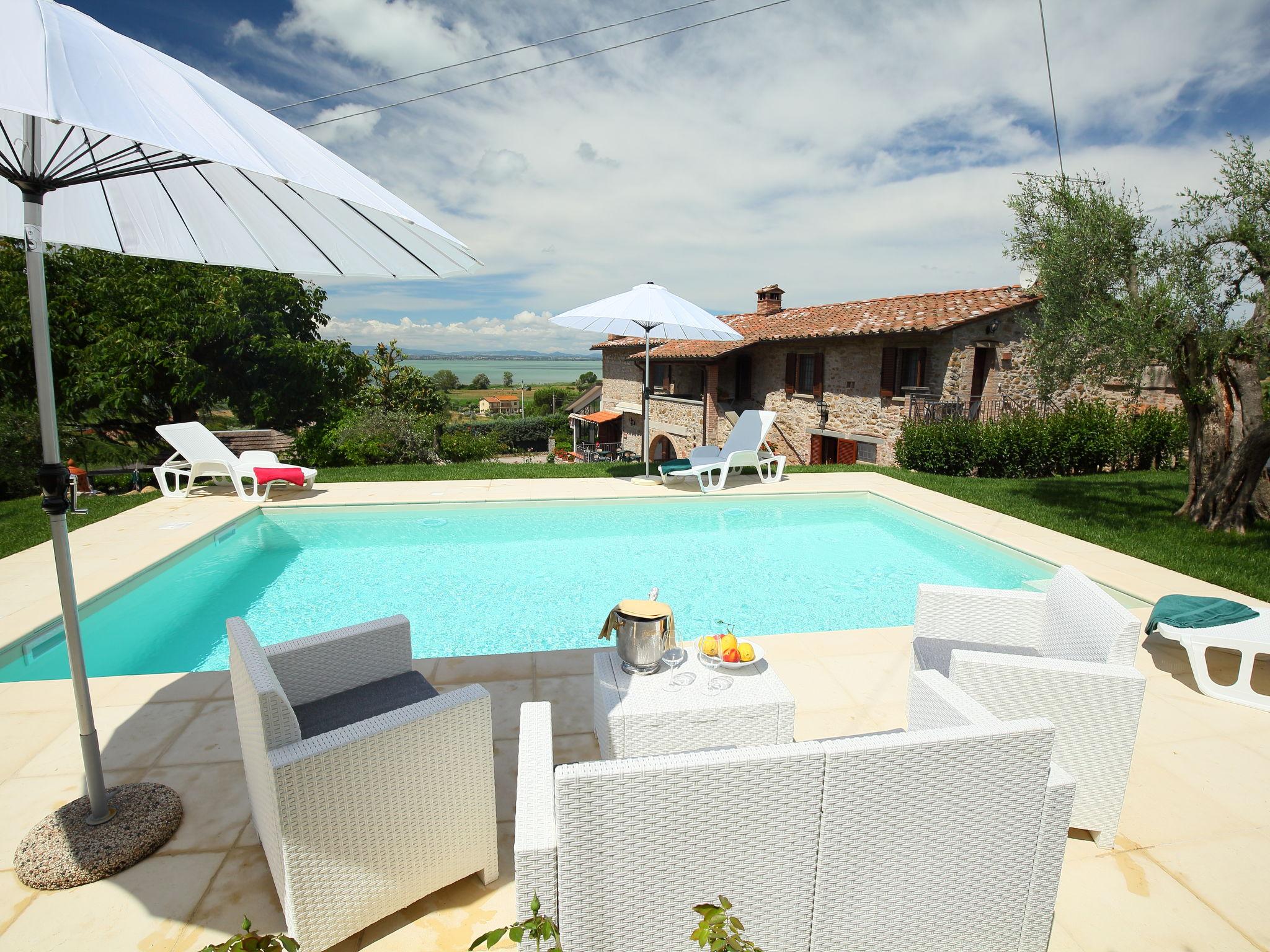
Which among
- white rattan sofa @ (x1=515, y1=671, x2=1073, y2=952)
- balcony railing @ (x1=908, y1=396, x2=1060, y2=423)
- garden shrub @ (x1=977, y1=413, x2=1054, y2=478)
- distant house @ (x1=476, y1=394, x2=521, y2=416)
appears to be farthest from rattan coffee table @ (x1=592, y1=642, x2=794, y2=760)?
distant house @ (x1=476, y1=394, x2=521, y2=416)

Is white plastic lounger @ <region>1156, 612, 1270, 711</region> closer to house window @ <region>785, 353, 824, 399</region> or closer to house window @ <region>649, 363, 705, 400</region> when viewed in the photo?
house window @ <region>785, 353, 824, 399</region>

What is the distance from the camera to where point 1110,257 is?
24.8 ft

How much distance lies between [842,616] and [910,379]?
41.1 feet

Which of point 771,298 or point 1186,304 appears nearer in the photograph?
point 1186,304

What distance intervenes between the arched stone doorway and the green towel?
21129mm

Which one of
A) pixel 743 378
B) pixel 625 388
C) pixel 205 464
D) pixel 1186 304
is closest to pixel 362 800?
pixel 1186 304

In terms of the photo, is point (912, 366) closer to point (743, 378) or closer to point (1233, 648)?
point (743, 378)

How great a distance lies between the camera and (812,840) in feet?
5.85

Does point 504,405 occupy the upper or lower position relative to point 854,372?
lower

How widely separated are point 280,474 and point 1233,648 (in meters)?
10.1

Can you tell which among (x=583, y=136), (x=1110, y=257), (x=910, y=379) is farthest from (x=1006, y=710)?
(x=910, y=379)

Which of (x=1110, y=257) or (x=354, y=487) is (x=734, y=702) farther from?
(x=354, y=487)

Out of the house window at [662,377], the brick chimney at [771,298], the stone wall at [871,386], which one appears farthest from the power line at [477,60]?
the house window at [662,377]

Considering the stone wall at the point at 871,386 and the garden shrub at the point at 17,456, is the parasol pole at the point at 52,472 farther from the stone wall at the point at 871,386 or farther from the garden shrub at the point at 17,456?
the stone wall at the point at 871,386
